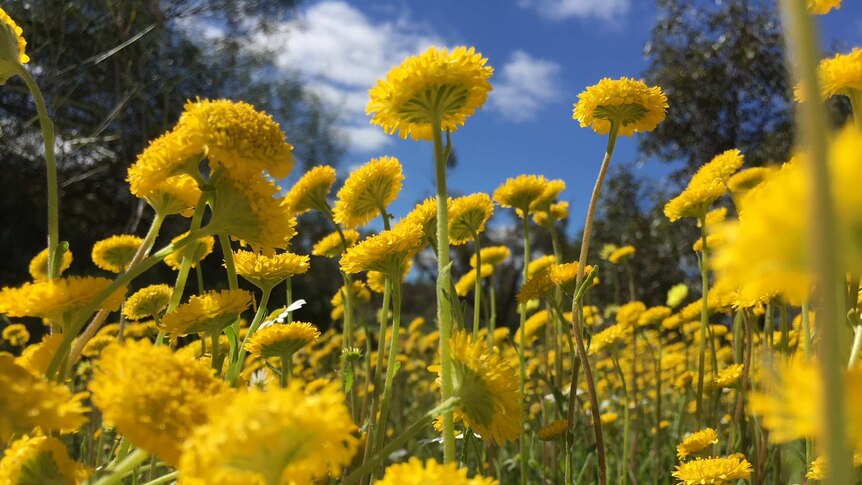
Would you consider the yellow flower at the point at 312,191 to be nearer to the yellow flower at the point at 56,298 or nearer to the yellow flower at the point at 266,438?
the yellow flower at the point at 56,298

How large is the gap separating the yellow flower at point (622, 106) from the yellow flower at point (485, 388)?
0.62 m

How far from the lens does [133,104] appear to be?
1148 centimetres

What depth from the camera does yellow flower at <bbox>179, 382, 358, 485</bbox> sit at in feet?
1.34

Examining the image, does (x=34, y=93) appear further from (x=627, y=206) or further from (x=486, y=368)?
(x=627, y=206)

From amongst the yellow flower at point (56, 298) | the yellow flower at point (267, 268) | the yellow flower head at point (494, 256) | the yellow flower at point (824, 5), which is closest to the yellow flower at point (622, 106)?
the yellow flower at point (824, 5)

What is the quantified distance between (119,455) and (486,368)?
49 centimetres

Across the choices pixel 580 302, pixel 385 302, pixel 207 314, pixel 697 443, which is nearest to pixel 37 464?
pixel 207 314

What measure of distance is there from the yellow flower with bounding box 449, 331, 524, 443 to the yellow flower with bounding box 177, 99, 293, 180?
0.31 metres

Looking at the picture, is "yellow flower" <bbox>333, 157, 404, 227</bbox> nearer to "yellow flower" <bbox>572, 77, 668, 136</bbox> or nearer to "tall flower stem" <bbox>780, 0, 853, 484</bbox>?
"yellow flower" <bbox>572, 77, 668, 136</bbox>

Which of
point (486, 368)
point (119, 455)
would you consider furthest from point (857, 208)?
point (119, 455)

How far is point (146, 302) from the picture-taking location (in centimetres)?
145

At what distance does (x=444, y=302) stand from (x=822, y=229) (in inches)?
22.8

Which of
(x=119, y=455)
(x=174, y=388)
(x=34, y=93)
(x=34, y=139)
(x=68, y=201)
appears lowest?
(x=119, y=455)

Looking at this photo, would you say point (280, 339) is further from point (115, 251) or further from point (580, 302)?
point (115, 251)
